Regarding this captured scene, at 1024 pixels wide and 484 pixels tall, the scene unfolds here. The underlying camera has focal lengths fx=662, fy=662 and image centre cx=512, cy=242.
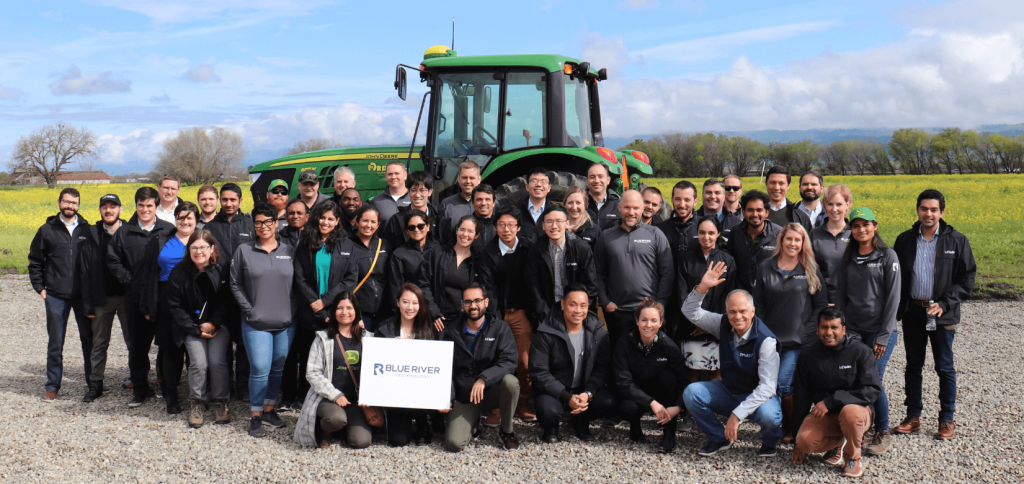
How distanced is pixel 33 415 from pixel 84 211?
2382 cm

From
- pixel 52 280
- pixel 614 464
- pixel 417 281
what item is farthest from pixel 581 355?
pixel 52 280

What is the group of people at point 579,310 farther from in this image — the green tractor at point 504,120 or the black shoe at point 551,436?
the green tractor at point 504,120

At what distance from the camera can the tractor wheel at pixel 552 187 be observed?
626 cm

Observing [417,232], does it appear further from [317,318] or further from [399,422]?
[399,422]

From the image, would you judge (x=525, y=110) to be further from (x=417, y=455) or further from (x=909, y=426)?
(x=909, y=426)

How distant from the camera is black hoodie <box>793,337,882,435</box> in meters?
4.10

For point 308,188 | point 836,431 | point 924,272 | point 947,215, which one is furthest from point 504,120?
point 947,215

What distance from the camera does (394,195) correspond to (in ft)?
19.2

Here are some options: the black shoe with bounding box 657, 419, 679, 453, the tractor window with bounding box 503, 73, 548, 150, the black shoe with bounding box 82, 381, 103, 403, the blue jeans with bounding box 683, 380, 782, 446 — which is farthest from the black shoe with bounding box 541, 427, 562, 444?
the black shoe with bounding box 82, 381, 103, 403

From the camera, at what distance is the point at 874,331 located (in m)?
4.40

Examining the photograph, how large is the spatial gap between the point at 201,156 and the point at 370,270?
156 feet

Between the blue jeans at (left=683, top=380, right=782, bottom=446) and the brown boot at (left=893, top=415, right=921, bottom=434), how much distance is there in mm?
1014

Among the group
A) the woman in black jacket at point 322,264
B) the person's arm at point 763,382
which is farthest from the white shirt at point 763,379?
the woman in black jacket at point 322,264

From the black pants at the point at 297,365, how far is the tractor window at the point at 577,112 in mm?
3428
